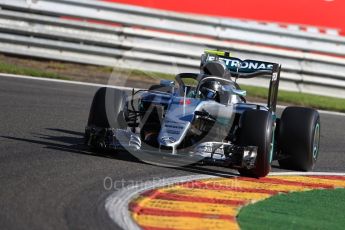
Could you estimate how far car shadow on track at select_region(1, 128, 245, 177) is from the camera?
8.41m

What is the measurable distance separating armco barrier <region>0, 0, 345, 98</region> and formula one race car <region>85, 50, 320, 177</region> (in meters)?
6.24

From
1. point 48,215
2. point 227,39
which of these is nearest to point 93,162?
point 48,215

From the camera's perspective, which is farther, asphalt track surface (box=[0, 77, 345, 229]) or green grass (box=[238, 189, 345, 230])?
green grass (box=[238, 189, 345, 230])

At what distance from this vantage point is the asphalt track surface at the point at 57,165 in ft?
18.8

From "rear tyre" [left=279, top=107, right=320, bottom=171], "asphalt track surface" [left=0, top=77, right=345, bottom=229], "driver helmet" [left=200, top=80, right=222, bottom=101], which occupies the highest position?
"driver helmet" [left=200, top=80, right=222, bottom=101]

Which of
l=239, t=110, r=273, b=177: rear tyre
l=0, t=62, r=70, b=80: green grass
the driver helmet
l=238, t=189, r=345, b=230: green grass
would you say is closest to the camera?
l=238, t=189, r=345, b=230: green grass

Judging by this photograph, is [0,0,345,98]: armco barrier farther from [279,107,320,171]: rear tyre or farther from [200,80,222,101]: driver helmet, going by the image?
[279,107,320,171]: rear tyre

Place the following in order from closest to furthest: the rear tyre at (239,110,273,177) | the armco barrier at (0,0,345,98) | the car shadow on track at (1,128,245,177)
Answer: the rear tyre at (239,110,273,177) → the car shadow on track at (1,128,245,177) → the armco barrier at (0,0,345,98)

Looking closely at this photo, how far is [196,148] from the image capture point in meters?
8.06

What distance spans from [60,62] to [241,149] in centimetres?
885

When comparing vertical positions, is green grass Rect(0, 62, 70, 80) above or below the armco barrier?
below

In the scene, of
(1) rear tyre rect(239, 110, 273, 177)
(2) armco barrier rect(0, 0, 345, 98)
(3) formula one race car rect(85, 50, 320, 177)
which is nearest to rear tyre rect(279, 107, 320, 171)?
(3) formula one race car rect(85, 50, 320, 177)

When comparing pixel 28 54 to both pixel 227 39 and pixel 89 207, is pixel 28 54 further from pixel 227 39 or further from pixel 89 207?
pixel 89 207

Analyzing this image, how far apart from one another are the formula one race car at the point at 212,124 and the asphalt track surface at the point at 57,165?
0.87 feet
